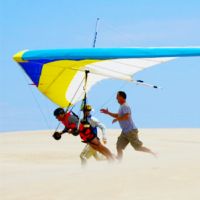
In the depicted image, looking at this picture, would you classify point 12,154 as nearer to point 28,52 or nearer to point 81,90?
point 81,90

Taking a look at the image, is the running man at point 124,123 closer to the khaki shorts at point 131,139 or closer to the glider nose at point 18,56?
the khaki shorts at point 131,139

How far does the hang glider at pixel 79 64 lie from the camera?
33.1 feet

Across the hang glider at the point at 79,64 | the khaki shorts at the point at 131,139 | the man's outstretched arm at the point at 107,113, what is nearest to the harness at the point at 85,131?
the man's outstretched arm at the point at 107,113

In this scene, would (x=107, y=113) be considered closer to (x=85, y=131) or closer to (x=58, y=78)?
(x=85, y=131)

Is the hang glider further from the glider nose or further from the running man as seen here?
the running man

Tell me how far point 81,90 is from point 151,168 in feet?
15.9

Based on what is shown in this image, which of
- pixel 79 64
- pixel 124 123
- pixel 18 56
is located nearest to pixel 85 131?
pixel 124 123

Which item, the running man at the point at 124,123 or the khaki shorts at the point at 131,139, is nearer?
the running man at the point at 124,123

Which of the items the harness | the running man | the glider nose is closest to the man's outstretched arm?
the running man

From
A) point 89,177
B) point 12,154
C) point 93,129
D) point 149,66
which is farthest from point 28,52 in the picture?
point 12,154

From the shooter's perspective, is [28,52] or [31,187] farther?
[28,52]

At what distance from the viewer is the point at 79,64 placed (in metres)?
11.1

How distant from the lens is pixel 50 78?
1266cm

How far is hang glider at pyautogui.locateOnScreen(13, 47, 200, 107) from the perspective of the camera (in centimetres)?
1010
